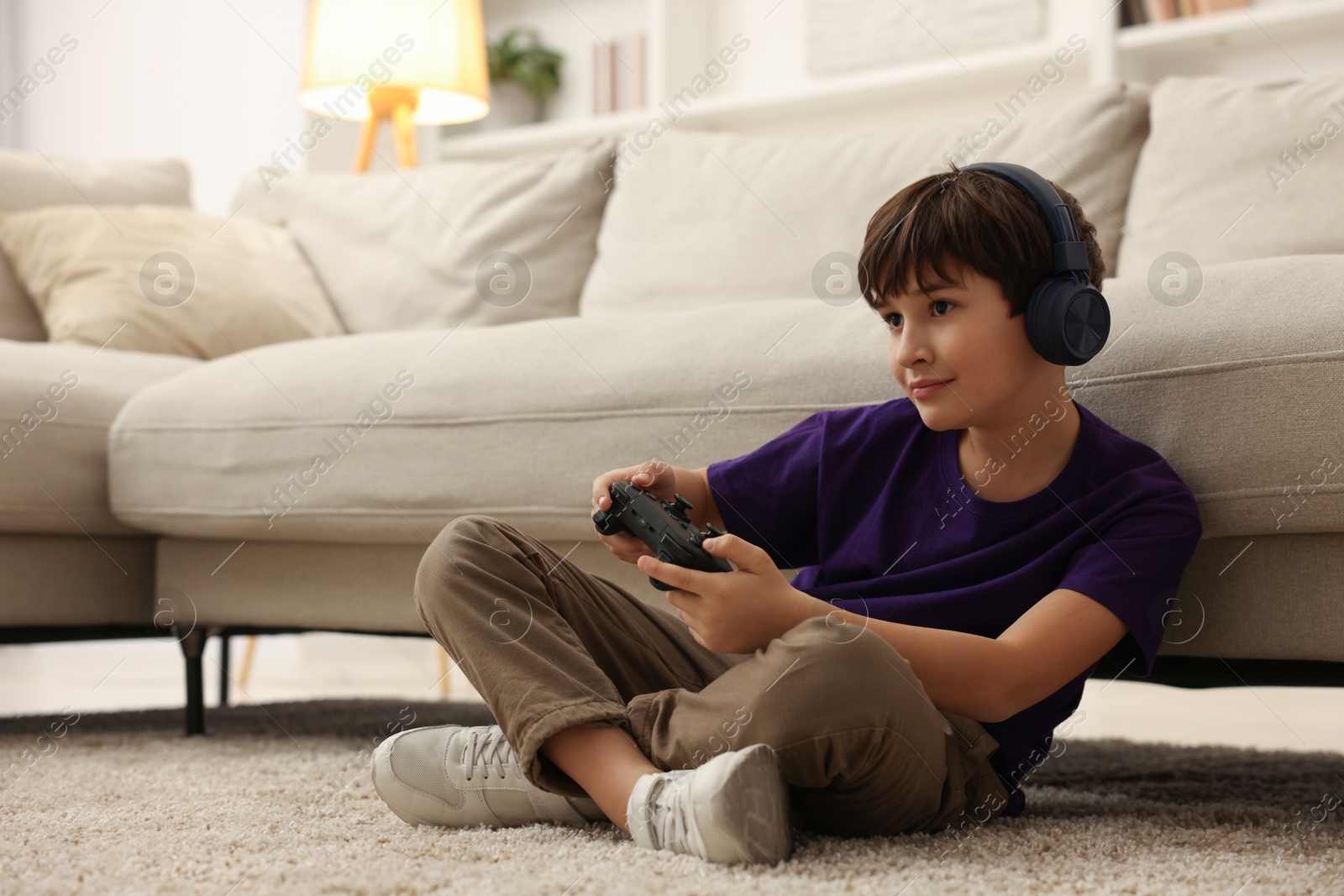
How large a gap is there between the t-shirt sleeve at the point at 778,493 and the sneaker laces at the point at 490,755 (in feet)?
0.84

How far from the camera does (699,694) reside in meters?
0.77

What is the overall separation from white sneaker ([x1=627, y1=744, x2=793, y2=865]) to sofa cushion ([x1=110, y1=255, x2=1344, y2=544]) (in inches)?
16.0

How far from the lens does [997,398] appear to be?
0.81 m

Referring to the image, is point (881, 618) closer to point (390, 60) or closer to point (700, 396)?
point (700, 396)

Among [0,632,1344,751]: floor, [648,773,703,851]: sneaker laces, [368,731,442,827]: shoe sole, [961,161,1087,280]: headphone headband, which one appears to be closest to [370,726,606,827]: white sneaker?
[368,731,442,827]: shoe sole

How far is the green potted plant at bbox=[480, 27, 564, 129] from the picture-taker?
3.01m

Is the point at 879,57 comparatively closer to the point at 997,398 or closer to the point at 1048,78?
the point at 1048,78

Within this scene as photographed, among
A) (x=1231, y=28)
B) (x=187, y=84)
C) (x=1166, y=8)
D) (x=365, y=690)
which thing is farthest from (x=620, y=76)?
(x=365, y=690)

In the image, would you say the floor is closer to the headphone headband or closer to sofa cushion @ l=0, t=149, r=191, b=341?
sofa cushion @ l=0, t=149, r=191, b=341

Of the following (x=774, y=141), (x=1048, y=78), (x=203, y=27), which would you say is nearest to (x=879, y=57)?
(x=1048, y=78)

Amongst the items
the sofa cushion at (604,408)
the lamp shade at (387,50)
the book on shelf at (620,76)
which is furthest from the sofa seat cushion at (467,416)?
the book on shelf at (620,76)

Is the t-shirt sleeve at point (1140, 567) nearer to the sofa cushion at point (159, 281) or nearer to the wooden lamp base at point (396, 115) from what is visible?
the sofa cushion at point (159, 281)

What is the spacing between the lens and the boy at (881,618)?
0.71 metres

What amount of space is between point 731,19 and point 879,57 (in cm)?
44
